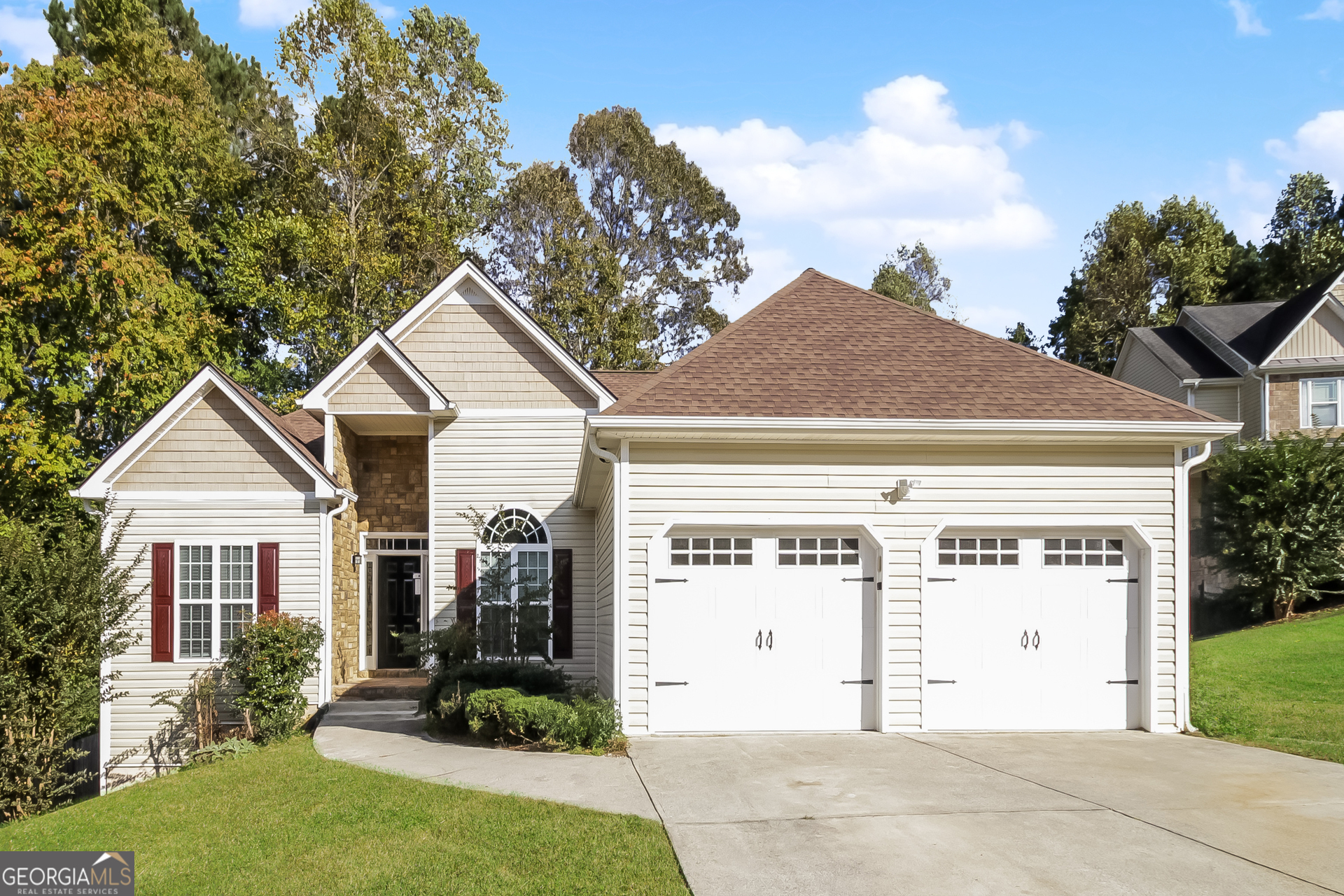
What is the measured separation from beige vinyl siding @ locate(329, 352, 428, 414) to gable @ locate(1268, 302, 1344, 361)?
21.9 meters

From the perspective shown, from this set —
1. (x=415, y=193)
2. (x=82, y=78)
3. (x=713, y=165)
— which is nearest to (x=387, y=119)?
(x=415, y=193)

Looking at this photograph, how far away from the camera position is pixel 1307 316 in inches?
983

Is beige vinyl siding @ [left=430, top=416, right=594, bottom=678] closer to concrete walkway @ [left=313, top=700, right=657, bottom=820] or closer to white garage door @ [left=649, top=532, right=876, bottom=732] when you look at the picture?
concrete walkway @ [left=313, top=700, right=657, bottom=820]

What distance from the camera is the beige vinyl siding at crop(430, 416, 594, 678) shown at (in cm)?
1599

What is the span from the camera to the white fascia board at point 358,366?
609 inches

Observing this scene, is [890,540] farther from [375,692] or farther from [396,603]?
[396,603]

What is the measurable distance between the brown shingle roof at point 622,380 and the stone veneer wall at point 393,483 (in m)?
3.65

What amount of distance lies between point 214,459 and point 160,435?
2.84 ft

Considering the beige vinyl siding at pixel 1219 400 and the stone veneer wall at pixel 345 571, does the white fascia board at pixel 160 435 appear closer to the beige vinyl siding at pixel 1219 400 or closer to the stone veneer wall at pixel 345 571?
the stone veneer wall at pixel 345 571

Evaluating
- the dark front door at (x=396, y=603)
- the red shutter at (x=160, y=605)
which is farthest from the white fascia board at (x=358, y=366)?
the dark front door at (x=396, y=603)

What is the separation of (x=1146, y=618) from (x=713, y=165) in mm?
28256

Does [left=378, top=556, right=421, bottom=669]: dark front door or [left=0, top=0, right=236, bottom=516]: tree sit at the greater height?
[left=0, top=0, right=236, bottom=516]: tree

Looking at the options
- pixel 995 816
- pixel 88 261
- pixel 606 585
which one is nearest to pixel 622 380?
pixel 606 585

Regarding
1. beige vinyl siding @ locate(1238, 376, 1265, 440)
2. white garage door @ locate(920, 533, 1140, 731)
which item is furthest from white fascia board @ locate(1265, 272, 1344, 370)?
white garage door @ locate(920, 533, 1140, 731)
